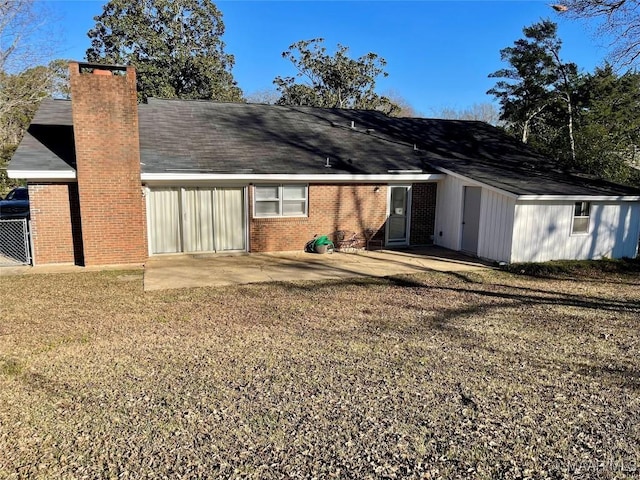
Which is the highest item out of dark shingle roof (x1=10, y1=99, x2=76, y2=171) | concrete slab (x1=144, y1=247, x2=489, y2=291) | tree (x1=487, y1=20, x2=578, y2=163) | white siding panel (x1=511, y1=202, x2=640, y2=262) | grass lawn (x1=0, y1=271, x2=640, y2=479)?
tree (x1=487, y1=20, x2=578, y2=163)

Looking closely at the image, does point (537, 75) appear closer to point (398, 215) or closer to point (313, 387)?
point (398, 215)

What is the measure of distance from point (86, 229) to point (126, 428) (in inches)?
329

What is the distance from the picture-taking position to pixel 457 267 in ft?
39.9

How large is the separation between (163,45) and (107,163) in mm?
21668

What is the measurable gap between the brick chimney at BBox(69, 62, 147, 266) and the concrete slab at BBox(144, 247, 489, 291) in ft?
3.80

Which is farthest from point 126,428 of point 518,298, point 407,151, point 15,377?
point 407,151

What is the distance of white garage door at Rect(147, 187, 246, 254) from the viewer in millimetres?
A: 12492

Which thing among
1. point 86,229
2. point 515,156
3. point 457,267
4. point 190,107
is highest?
point 190,107

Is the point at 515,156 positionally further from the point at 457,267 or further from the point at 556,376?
the point at 556,376

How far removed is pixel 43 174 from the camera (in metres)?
10.7

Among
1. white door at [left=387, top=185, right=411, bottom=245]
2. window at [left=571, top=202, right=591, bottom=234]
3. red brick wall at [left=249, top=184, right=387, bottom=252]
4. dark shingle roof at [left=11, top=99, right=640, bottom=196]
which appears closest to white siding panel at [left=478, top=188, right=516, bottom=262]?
dark shingle roof at [left=11, top=99, right=640, bottom=196]

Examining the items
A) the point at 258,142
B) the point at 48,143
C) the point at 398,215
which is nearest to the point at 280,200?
the point at 258,142

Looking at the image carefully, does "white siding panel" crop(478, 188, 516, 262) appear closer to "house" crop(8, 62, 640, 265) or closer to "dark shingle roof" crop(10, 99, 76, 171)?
"house" crop(8, 62, 640, 265)

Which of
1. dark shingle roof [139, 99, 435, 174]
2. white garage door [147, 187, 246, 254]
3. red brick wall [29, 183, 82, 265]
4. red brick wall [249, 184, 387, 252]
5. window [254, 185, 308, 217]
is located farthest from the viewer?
red brick wall [249, 184, 387, 252]
